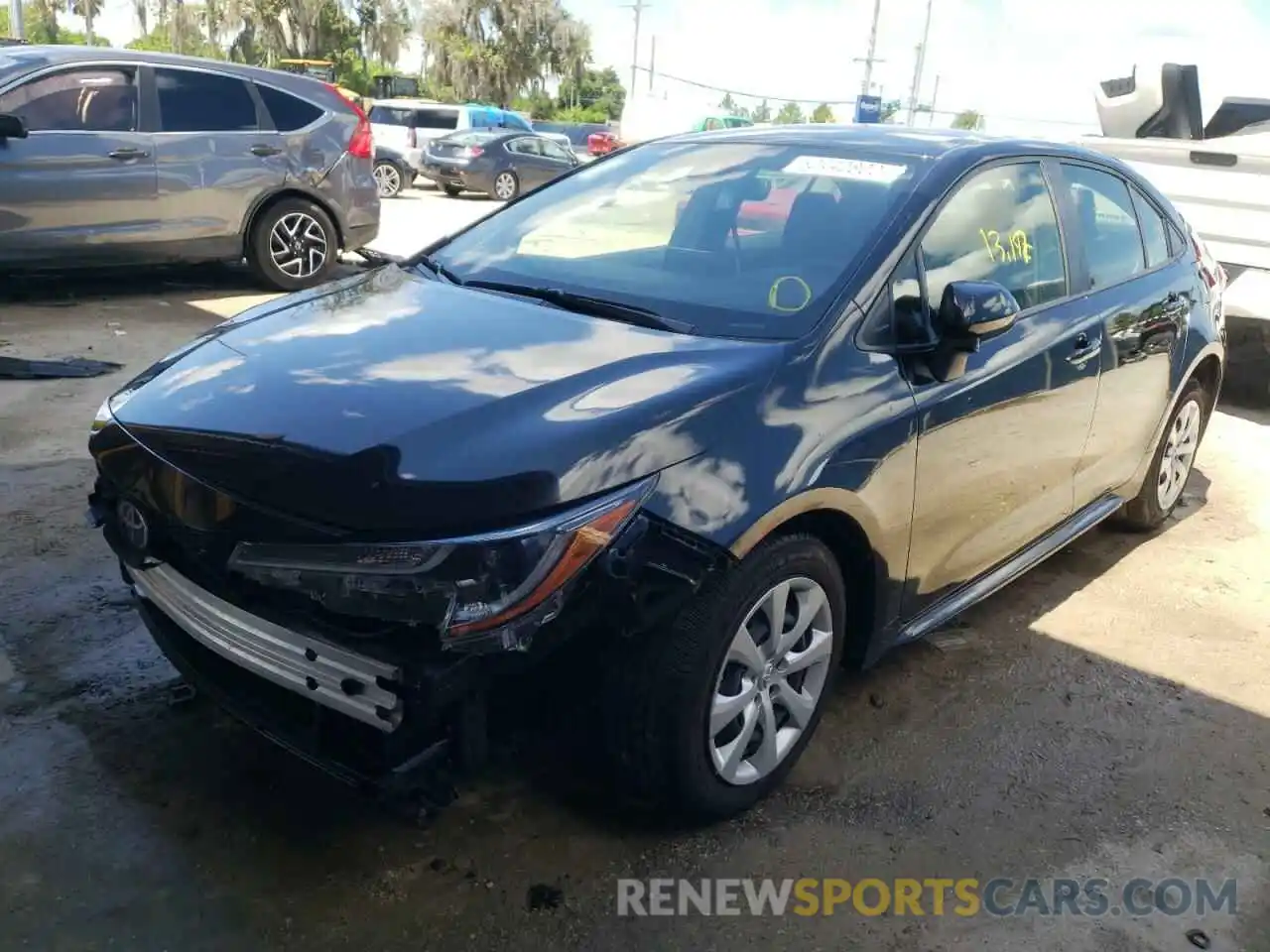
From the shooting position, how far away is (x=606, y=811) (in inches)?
107

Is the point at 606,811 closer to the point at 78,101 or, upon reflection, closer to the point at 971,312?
the point at 971,312

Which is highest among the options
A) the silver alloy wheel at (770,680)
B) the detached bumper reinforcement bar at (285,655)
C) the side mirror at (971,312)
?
the side mirror at (971,312)

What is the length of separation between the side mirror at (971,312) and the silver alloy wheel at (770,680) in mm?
785

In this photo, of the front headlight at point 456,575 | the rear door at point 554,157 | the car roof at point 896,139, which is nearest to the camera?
the front headlight at point 456,575

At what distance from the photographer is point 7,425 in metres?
5.25

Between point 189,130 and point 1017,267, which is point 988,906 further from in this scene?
point 189,130

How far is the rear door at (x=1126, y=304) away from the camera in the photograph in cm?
384

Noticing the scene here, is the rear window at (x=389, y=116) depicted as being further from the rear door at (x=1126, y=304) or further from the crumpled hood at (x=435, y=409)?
the crumpled hood at (x=435, y=409)

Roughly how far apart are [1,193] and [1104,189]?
6591 millimetres

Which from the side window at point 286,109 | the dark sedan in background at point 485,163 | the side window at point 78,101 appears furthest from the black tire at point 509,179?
the side window at point 78,101

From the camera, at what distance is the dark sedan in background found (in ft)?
66.0

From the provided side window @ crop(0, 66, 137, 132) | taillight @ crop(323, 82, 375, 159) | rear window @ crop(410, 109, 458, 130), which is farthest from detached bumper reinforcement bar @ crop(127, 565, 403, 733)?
rear window @ crop(410, 109, 458, 130)

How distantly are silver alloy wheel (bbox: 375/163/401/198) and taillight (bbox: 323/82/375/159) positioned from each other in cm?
1017

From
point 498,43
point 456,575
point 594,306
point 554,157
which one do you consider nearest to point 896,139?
point 594,306
